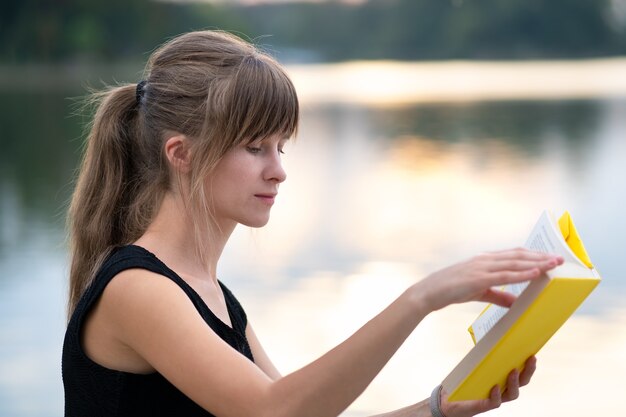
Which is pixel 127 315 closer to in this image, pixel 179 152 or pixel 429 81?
pixel 179 152

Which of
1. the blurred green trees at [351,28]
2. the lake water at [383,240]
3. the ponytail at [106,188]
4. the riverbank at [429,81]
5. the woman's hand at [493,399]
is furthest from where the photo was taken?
the blurred green trees at [351,28]

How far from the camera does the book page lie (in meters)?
1.38

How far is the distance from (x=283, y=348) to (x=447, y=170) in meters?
7.13

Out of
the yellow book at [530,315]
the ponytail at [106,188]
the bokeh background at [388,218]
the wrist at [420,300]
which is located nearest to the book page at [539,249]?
the yellow book at [530,315]

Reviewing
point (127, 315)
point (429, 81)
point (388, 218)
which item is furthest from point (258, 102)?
point (429, 81)

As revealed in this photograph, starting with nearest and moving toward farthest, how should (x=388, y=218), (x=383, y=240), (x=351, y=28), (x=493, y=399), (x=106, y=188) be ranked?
1. (x=493, y=399)
2. (x=106, y=188)
3. (x=383, y=240)
4. (x=388, y=218)
5. (x=351, y=28)

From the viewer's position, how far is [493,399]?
1.58 m

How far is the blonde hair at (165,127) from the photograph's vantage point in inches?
66.9

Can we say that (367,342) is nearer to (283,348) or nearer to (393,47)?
(283,348)

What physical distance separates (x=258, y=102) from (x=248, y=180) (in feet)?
0.35

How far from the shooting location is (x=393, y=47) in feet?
187

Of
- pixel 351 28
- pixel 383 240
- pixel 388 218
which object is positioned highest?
pixel 351 28

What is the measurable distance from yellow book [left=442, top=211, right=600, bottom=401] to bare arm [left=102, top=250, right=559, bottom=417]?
3cm

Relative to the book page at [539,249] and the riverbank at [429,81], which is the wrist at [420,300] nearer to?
the book page at [539,249]
